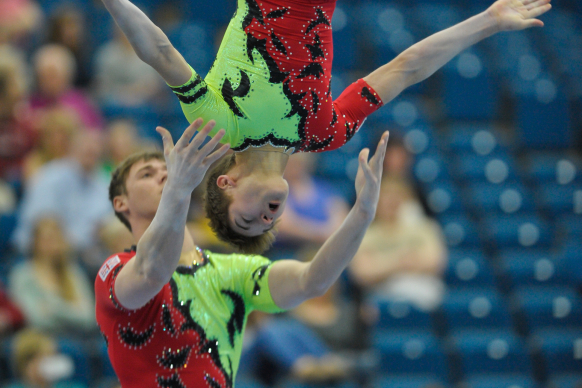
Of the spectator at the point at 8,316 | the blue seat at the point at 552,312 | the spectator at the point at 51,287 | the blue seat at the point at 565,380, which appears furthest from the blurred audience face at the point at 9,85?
the blue seat at the point at 565,380

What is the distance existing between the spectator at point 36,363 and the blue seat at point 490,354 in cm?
293

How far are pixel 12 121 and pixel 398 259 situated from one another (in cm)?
312

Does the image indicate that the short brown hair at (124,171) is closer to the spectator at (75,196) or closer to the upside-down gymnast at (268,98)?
the upside-down gymnast at (268,98)

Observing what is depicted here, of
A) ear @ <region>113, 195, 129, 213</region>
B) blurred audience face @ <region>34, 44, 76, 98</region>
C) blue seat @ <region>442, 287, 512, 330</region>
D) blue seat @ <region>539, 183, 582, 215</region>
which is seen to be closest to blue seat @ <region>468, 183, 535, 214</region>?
blue seat @ <region>539, 183, 582, 215</region>

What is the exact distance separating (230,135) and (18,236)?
2904 mm

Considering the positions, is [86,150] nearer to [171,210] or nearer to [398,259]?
[398,259]

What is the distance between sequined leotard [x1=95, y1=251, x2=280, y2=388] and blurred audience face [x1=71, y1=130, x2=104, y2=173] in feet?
7.67

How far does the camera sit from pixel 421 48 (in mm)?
3027

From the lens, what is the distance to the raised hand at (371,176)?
8.83ft

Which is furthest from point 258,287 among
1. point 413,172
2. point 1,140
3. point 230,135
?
point 413,172

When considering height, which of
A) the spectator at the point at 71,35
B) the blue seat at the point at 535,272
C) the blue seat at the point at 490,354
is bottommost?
the blue seat at the point at 490,354

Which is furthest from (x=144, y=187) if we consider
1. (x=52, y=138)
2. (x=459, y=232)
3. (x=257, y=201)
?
(x=459, y=232)

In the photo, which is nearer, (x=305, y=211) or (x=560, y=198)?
(x=305, y=211)

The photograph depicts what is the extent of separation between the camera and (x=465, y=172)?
7.14 metres
